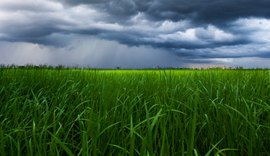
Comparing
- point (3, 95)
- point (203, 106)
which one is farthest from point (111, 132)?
point (3, 95)

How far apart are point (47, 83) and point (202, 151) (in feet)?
11.2

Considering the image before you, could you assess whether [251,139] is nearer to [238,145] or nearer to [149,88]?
[238,145]

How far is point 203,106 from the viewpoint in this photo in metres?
3.18

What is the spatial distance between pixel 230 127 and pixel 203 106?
0.61m

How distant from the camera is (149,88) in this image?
14.6 feet

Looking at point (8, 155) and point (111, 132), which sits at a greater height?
point (111, 132)

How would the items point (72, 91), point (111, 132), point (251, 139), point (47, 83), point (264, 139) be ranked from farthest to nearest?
point (47, 83) → point (72, 91) → point (264, 139) → point (111, 132) → point (251, 139)

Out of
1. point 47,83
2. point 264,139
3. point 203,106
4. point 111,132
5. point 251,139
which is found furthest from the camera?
point 47,83

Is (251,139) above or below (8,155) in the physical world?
above

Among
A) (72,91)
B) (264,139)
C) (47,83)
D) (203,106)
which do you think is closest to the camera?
(264,139)

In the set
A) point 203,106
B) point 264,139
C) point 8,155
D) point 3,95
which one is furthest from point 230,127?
point 3,95

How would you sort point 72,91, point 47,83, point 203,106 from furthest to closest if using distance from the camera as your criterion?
point 47,83
point 72,91
point 203,106

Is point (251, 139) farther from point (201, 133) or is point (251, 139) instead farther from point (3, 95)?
point (3, 95)

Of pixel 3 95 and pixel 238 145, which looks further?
pixel 3 95
